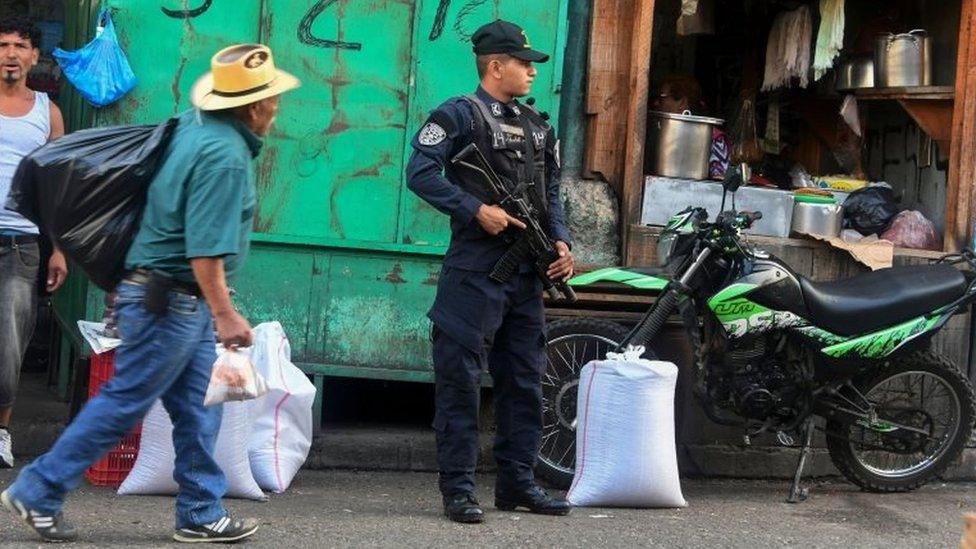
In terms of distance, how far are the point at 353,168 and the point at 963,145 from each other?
3.27 m

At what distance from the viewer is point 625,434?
6578mm

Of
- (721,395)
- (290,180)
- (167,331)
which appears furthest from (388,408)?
Answer: (167,331)

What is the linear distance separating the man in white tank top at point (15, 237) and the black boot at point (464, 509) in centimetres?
209

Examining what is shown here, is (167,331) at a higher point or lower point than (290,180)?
lower

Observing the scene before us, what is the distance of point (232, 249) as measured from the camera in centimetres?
514

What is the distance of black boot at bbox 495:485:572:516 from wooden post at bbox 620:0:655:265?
2061mm

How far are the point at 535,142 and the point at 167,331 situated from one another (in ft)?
5.99

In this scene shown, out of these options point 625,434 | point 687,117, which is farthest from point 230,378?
point 687,117

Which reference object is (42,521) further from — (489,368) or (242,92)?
(489,368)

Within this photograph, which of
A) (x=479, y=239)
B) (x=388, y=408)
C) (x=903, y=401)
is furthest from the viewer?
(x=388, y=408)

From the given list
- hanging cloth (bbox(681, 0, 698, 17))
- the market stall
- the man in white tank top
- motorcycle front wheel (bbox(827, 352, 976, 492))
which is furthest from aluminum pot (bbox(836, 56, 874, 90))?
the man in white tank top

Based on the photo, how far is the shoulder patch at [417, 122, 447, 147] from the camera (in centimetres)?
611

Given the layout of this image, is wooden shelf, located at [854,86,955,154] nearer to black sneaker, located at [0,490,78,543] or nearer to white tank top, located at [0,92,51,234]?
white tank top, located at [0,92,51,234]

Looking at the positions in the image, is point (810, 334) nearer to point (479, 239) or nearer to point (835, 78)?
point (479, 239)
